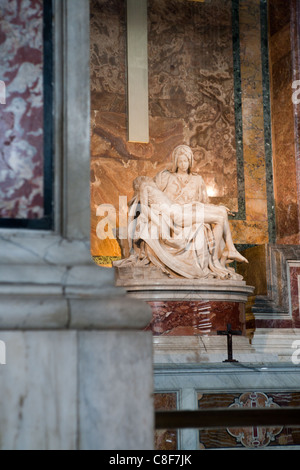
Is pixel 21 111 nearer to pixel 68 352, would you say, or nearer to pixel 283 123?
pixel 68 352

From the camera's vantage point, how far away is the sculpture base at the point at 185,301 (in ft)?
23.5

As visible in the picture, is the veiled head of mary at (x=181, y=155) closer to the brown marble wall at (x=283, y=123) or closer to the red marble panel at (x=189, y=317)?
the red marble panel at (x=189, y=317)

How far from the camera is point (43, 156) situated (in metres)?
2.05

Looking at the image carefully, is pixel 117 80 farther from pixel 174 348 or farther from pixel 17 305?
pixel 17 305

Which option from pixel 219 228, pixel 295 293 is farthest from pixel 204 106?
pixel 295 293

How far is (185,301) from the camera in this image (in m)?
7.22

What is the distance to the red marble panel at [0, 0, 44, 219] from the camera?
2014 mm

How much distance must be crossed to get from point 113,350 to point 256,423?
423mm

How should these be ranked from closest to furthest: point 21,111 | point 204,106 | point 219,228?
point 21,111
point 219,228
point 204,106

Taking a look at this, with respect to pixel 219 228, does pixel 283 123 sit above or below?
above

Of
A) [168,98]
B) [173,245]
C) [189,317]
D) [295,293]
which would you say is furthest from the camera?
[168,98]

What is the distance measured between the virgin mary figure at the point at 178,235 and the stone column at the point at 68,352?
5.51m

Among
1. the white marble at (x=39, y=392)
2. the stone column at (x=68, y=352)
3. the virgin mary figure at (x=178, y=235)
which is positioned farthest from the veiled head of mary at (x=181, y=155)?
the white marble at (x=39, y=392)

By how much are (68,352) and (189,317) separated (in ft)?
18.1
